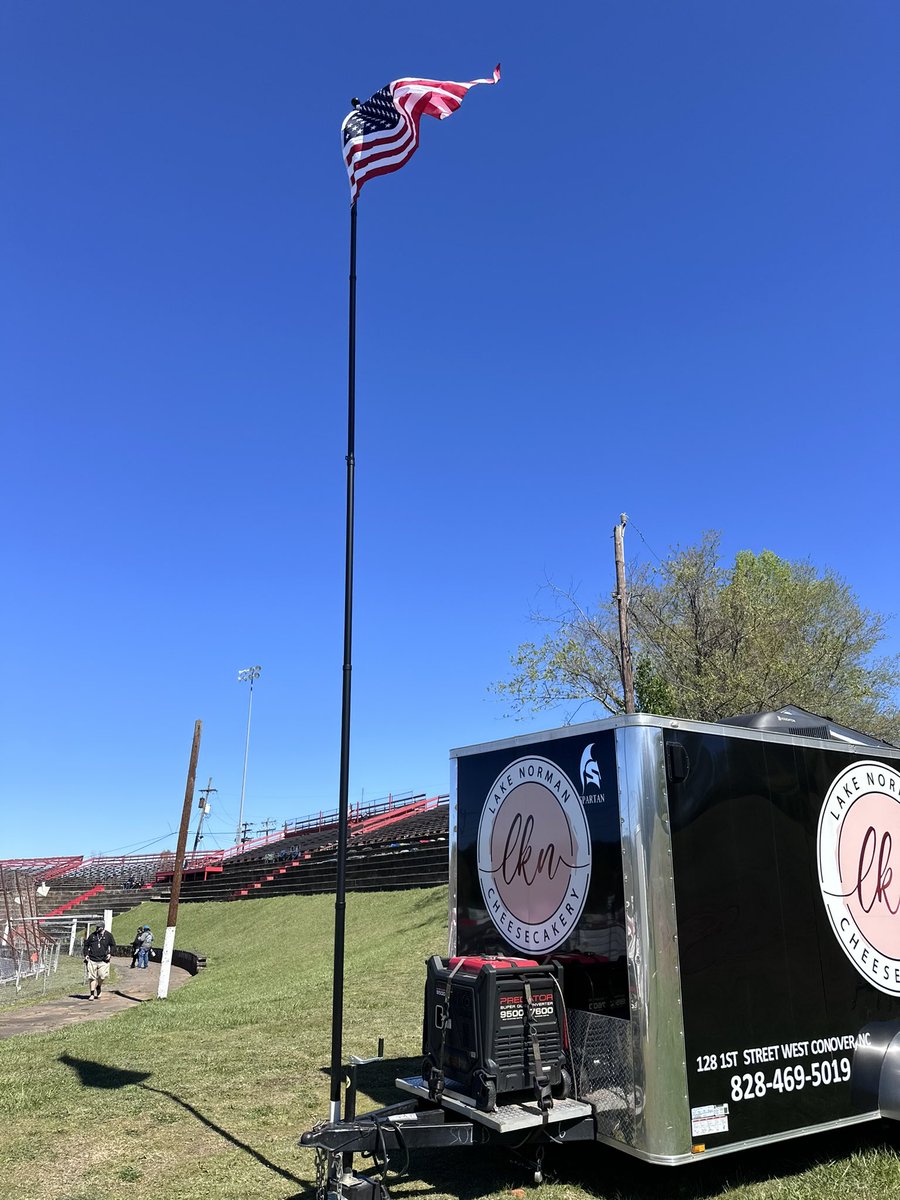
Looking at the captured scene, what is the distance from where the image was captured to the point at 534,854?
20.9 feet

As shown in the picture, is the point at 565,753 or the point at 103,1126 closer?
the point at 565,753

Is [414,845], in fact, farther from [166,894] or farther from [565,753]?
[565,753]

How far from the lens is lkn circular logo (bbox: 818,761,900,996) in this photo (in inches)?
248

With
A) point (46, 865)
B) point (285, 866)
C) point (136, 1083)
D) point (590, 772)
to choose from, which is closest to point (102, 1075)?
point (136, 1083)

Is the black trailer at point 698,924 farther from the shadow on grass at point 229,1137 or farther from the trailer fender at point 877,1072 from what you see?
the shadow on grass at point 229,1137

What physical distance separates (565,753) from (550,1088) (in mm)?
2133

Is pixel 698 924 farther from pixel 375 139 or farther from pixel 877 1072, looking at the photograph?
pixel 375 139

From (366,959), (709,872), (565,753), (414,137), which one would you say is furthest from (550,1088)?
(366,959)

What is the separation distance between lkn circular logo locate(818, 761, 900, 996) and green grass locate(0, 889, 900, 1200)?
1253mm

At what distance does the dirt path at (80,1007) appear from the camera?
14555 mm

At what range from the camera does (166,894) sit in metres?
46.0

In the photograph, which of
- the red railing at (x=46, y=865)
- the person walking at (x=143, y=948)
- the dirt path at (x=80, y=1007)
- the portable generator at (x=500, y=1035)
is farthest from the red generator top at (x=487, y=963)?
the red railing at (x=46, y=865)

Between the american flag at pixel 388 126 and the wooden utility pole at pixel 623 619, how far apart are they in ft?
47.1

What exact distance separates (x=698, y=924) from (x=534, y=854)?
4.43 ft
